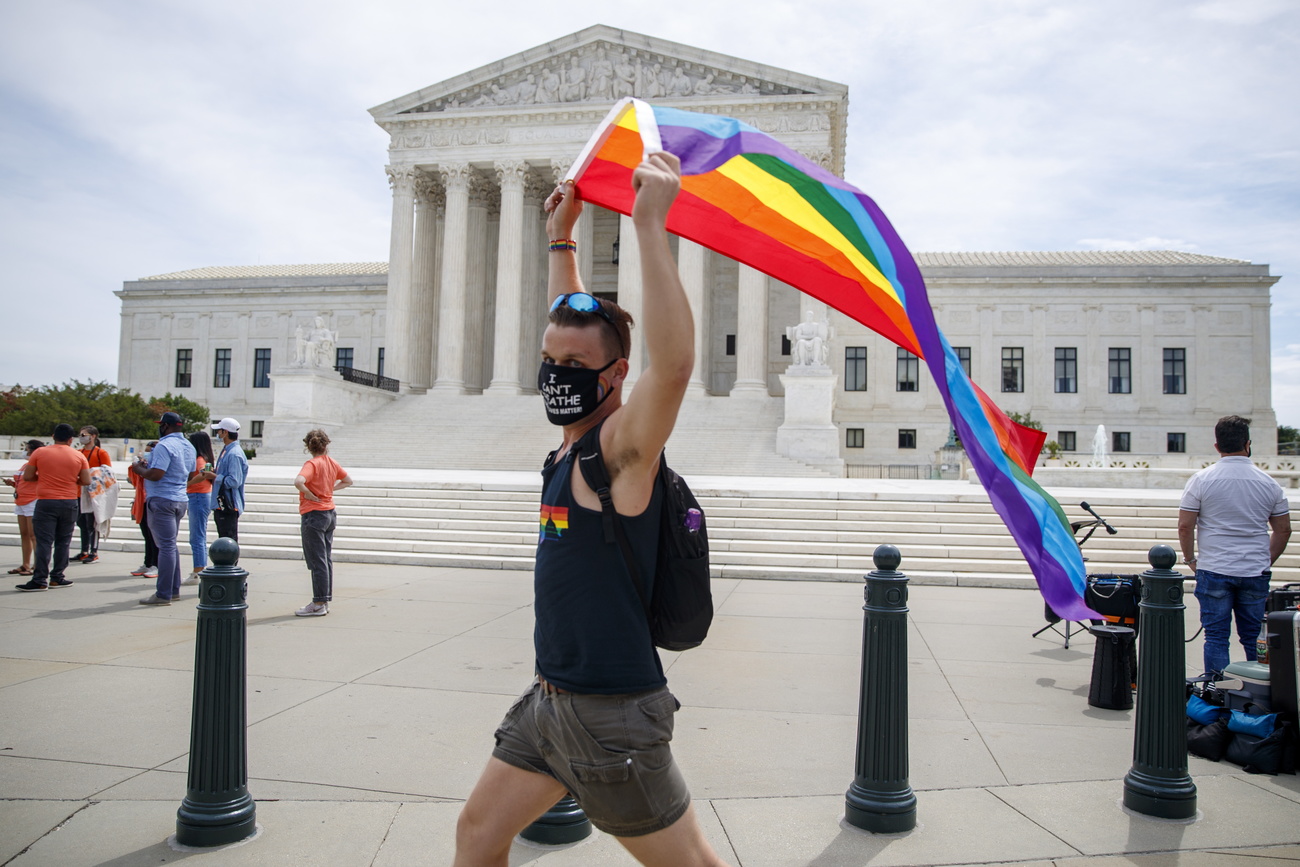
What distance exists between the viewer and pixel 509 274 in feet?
132

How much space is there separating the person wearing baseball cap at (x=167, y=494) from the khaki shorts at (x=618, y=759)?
817 cm

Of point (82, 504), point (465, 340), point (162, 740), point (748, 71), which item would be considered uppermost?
point (748, 71)

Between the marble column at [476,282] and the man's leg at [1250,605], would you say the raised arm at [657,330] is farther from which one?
the marble column at [476,282]

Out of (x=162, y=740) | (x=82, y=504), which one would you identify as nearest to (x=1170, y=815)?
(x=162, y=740)

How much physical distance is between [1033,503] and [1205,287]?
5266cm

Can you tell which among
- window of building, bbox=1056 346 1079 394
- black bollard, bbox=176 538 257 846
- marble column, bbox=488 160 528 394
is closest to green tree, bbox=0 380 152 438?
marble column, bbox=488 160 528 394

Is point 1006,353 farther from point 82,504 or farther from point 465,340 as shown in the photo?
point 82,504

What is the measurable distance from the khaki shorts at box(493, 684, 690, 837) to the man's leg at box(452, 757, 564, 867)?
107 mm

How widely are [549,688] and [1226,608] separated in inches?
232

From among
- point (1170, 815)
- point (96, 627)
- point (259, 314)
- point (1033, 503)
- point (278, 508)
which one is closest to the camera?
point (1033, 503)

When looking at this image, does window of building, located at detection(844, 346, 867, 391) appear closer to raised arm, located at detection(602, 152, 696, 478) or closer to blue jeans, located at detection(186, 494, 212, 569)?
blue jeans, located at detection(186, 494, 212, 569)

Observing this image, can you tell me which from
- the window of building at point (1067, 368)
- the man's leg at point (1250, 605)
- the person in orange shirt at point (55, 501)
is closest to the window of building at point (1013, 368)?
the window of building at point (1067, 368)

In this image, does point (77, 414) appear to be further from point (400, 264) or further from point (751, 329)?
point (751, 329)

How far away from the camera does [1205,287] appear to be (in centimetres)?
4791
